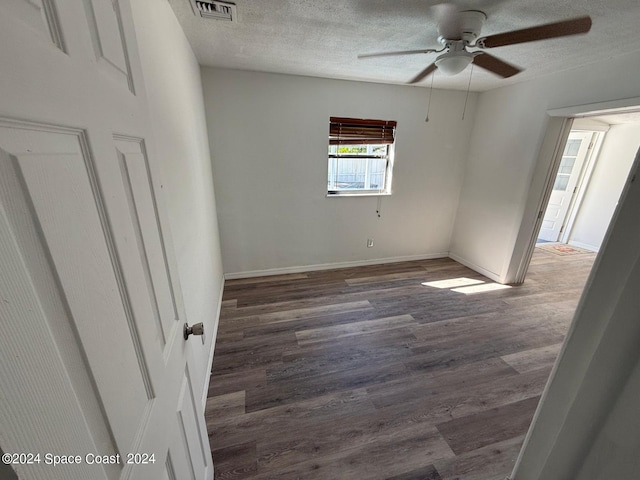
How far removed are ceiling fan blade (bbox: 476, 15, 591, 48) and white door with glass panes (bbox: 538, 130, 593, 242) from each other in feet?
12.6

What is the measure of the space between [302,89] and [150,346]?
9.36ft

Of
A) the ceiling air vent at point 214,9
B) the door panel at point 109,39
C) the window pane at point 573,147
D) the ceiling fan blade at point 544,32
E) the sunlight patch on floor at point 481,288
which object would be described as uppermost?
the ceiling air vent at point 214,9

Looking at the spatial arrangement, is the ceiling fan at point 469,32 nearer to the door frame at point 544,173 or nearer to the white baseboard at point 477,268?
the door frame at point 544,173

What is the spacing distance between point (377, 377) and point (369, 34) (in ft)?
7.98

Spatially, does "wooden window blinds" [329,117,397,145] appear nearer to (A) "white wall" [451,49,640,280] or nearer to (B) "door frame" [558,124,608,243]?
(A) "white wall" [451,49,640,280]

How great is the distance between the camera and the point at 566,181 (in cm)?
Answer: 455

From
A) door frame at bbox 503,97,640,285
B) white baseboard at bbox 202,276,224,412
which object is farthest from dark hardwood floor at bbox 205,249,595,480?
door frame at bbox 503,97,640,285

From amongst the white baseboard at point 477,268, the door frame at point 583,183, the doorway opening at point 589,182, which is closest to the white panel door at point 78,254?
the white baseboard at point 477,268

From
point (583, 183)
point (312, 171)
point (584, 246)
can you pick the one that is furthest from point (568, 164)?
point (312, 171)

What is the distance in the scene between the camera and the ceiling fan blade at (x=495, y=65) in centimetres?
186

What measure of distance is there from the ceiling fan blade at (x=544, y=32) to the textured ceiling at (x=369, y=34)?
0.13m

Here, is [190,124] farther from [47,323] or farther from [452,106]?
[452,106]

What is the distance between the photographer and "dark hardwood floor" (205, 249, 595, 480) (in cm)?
133

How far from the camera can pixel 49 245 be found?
332mm
